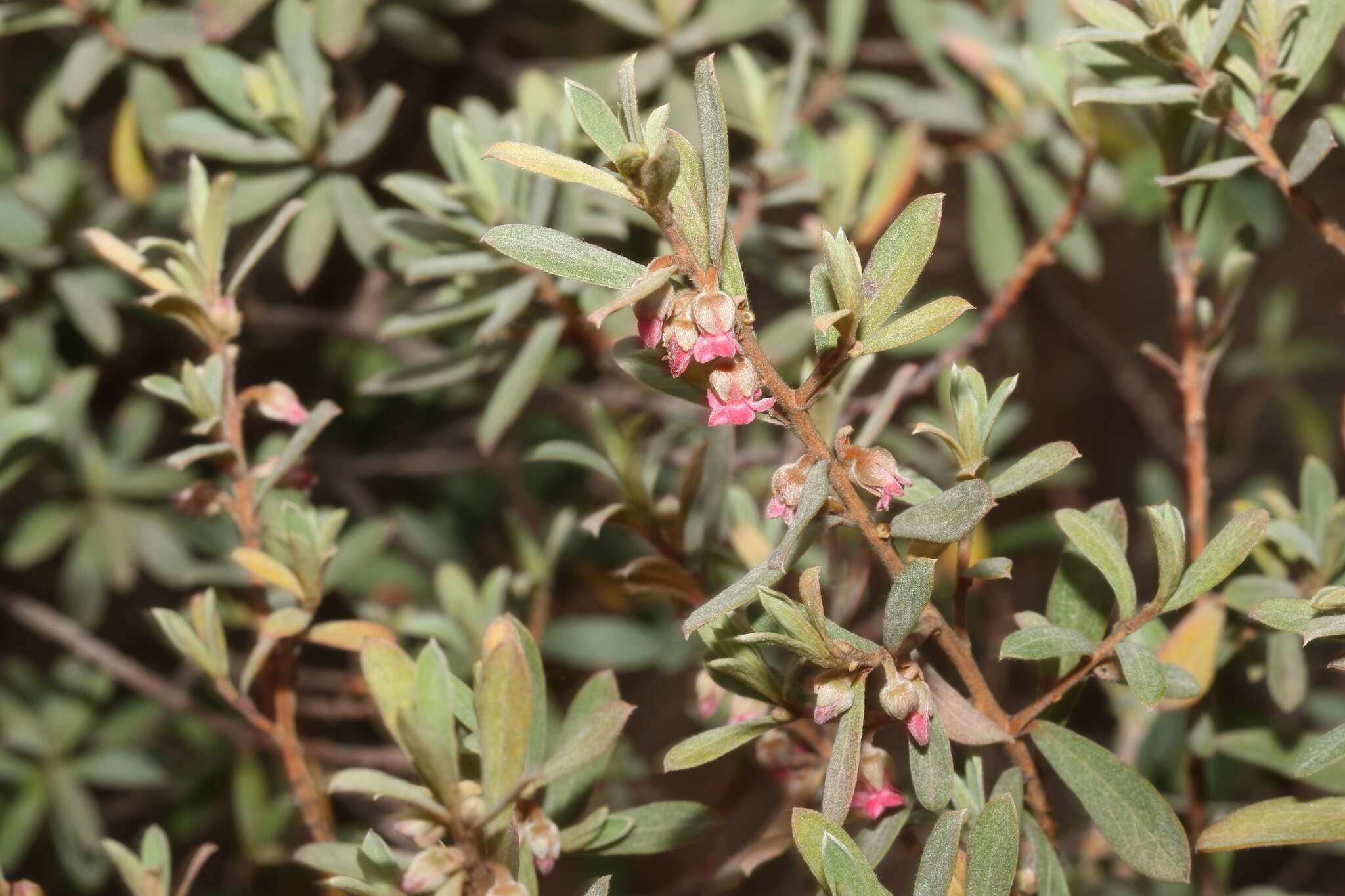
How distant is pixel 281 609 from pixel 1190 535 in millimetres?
783

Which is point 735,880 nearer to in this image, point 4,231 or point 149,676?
point 149,676

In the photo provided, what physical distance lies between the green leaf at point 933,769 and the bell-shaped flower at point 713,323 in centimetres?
26

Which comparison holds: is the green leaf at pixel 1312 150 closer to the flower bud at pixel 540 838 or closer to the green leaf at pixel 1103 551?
the green leaf at pixel 1103 551

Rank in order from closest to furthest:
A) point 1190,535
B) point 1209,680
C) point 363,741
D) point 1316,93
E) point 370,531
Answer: point 1209,680 → point 1190,535 → point 370,531 → point 1316,93 → point 363,741

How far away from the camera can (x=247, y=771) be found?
4.58ft

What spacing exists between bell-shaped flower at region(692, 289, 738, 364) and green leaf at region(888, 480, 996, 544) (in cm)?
15

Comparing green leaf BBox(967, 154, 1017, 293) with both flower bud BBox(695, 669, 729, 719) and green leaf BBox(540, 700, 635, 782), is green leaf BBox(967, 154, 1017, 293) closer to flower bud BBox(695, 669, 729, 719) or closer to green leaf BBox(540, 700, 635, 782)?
flower bud BBox(695, 669, 729, 719)

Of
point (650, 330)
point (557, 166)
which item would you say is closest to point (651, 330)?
point (650, 330)

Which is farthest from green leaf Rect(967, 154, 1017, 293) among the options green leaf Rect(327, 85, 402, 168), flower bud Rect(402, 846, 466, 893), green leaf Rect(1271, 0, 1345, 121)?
flower bud Rect(402, 846, 466, 893)

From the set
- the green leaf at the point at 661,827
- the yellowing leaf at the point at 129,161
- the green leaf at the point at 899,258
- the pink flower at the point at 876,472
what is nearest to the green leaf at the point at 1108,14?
the green leaf at the point at 899,258

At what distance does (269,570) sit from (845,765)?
0.47 m

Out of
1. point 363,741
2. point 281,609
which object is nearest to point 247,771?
point 363,741

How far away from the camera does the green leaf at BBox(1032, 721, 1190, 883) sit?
71 centimetres

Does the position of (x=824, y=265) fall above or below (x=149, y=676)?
above
